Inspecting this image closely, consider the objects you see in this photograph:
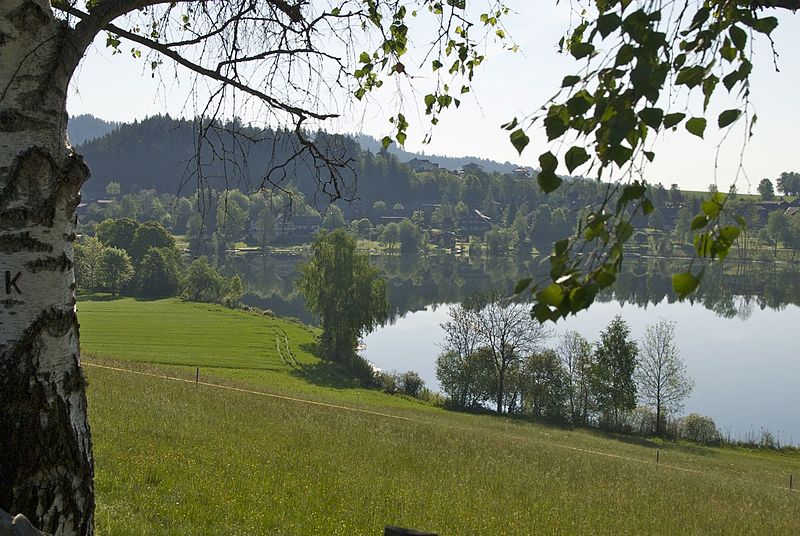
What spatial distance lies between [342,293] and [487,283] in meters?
63.0

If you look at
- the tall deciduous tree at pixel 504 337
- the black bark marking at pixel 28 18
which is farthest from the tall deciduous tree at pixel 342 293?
the black bark marking at pixel 28 18

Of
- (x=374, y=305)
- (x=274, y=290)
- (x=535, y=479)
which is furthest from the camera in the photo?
(x=274, y=290)

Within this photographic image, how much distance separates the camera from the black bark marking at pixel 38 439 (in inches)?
125

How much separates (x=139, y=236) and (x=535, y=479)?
8204cm

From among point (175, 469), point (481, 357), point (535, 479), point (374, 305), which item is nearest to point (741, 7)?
point (175, 469)

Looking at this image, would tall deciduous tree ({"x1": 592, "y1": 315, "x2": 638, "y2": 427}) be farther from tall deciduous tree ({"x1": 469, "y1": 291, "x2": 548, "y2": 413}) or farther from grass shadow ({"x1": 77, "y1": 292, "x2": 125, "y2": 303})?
grass shadow ({"x1": 77, "y1": 292, "x2": 125, "y2": 303})

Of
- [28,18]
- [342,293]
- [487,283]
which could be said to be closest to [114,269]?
[342,293]

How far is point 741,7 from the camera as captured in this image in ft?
7.83

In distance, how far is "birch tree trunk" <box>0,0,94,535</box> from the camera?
3.20 m

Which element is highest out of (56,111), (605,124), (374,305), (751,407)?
(56,111)

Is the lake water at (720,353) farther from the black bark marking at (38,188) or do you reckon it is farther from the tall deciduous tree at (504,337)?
the black bark marking at (38,188)

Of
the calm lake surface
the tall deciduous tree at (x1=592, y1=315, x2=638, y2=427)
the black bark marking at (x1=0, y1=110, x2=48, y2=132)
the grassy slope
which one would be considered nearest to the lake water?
the calm lake surface

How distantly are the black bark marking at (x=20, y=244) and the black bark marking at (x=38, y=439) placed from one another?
1.00ft

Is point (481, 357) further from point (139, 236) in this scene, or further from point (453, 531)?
point (139, 236)
